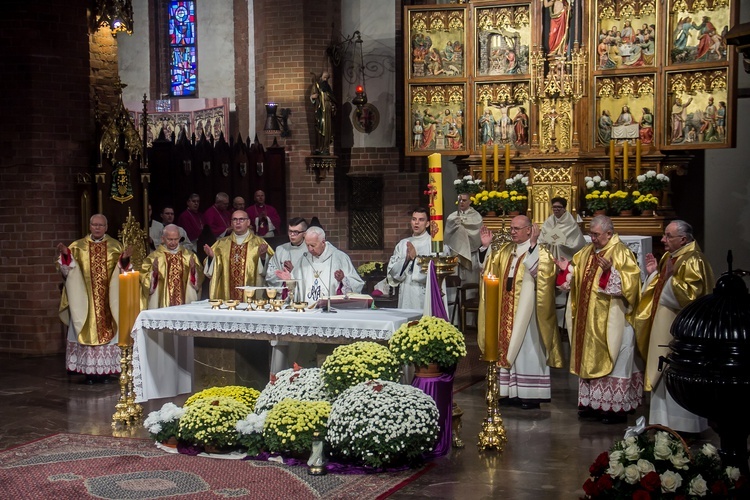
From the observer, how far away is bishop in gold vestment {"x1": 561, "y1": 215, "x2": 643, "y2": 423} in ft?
29.3

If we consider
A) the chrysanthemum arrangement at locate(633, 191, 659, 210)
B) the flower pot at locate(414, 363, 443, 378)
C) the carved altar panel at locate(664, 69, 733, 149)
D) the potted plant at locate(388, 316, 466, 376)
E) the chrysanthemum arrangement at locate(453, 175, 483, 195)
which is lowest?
the flower pot at locate(414, 363, 443, 378)

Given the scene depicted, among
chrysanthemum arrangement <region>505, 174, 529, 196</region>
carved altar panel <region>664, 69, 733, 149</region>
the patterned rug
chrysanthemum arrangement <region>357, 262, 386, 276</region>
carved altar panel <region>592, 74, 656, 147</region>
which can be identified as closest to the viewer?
the patterned rug

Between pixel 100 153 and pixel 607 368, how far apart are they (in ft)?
22.8

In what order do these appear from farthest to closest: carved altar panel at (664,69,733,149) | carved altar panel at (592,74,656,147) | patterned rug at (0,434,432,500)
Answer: carved altar panel at (592,74,656,147)
carved altar panel at (664,69,733,149)
patterned rug at (0,434,432,500)

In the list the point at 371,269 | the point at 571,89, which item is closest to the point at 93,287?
the point at 371,269

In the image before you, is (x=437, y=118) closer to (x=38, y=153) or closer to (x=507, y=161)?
(x=507, y=161)

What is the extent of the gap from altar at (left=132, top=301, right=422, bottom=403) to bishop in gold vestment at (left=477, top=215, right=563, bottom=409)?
124cm

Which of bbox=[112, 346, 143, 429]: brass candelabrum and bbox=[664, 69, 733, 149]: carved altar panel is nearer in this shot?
bbox=[112, 346, 143, 429]: brass candelabrum

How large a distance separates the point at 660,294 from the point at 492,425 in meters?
1.89

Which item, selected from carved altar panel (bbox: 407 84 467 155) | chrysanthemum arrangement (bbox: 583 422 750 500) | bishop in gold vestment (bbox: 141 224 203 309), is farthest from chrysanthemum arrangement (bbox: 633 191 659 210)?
chrysanthemum arrangement (bbox: 583 422 750 500)

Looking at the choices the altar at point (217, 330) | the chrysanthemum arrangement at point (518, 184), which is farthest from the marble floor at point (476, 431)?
the chrysanthemum arrangement at point (518, 184)

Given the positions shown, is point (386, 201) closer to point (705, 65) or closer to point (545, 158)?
point (545, 158)

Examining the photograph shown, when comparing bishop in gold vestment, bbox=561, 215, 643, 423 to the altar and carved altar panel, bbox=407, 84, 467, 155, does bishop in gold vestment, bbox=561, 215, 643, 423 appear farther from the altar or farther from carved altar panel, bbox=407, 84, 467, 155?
carved altar panel, bbox=407, 84, 467, 155

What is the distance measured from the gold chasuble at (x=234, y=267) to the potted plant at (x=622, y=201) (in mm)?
4341
